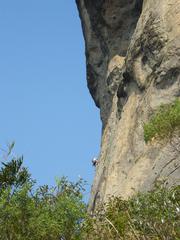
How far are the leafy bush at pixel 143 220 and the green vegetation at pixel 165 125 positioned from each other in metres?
8.60

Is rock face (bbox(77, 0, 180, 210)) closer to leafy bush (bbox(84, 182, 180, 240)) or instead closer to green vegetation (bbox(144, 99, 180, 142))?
green vegetation (bbox(144, 99, 180, 142))

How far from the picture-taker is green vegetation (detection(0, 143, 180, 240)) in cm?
2198

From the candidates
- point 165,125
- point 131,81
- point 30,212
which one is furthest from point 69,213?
point 131,81

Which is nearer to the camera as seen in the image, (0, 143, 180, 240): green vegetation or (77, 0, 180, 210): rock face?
(0, 143, 180, 240): green vegetation

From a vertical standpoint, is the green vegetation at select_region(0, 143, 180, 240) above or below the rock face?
below

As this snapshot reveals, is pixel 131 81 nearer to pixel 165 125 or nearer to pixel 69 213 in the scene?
pixel 165 125

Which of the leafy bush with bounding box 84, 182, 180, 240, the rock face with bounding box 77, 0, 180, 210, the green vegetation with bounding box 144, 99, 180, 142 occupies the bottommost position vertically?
the leafy bush with bounding box 84, 182, 180, 240

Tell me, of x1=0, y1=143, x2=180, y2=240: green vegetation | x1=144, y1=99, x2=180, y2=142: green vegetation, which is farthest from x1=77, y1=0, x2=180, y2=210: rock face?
x1=0, y1=143, x2=180, y2=240: green vegetation

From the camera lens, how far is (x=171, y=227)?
2036cm

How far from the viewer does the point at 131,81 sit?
45500 mm

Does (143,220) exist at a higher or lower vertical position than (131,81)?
lower

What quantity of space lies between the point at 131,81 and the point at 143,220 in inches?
986

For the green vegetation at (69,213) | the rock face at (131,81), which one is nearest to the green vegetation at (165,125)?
the rock face at (131,81)

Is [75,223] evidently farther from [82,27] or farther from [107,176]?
[82,27]
